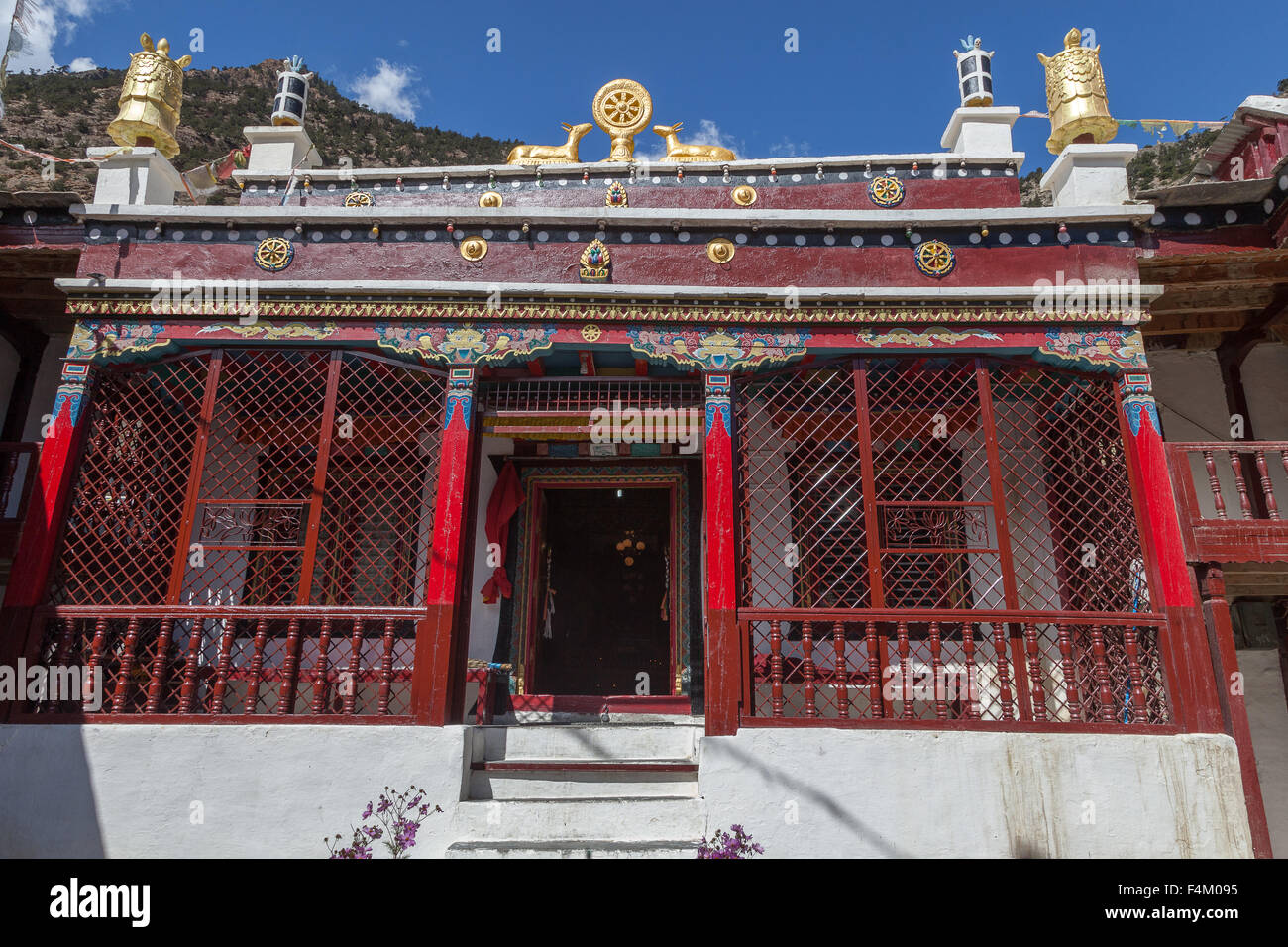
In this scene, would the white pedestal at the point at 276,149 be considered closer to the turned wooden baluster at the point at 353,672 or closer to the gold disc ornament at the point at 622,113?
the gold disc ornament at the point at 622,113

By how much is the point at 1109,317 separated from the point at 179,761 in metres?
7.41

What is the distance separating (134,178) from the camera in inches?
272

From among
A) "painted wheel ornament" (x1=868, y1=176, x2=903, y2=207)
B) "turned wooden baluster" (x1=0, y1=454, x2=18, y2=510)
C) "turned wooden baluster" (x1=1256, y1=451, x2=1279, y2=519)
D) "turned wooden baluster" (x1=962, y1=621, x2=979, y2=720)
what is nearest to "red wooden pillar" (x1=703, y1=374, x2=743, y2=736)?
"turned wooden baluster" (x1=962, y1=621, x2=979, y2=720)

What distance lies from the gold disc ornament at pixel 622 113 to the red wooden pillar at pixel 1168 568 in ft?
19.7

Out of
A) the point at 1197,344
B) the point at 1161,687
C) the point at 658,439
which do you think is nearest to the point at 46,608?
the point at 658,439

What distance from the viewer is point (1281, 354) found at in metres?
8.18

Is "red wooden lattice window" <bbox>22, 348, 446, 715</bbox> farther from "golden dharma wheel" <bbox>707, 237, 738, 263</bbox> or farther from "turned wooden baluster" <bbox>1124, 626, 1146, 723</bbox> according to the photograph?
"turned wooden baluster" <bbox>1124, 626, 1146, 723</bbox>

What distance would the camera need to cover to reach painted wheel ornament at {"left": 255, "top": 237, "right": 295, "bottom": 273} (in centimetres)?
671

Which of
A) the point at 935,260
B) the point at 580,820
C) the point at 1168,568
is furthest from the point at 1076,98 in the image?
the point at 580,820

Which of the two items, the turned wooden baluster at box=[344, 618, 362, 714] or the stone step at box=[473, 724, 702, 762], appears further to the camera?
the stone step at box=[473, 724, 702, 762]

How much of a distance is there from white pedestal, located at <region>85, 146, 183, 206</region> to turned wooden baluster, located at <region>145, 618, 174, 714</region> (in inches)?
140

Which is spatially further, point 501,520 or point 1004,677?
point 501,520

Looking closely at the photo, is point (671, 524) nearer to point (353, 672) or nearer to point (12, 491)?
point (353, 672)

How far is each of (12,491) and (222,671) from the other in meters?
3.18
